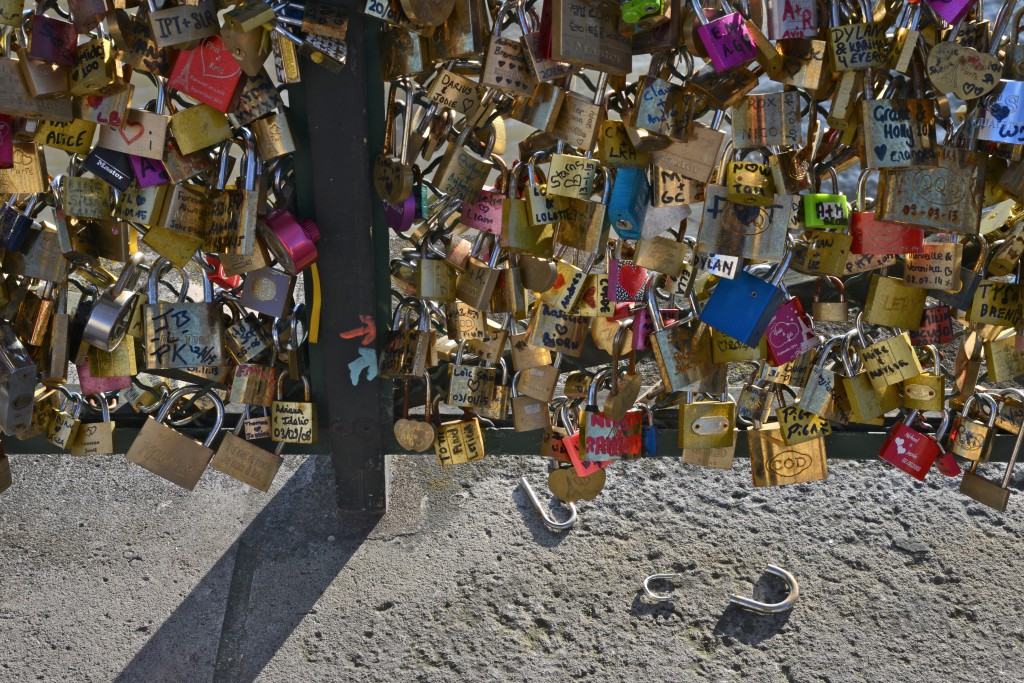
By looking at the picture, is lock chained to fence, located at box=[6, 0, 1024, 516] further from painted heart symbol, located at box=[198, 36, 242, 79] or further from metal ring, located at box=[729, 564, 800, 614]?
metal ring, located at box=[729, 564, 800, 614]

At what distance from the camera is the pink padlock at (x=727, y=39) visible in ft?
4.96

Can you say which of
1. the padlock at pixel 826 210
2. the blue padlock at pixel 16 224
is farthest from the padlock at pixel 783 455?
the blue padlock at pixel 16 224

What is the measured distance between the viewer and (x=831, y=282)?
6.37ft

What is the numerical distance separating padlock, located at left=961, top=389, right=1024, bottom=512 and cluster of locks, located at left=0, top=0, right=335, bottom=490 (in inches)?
53.3

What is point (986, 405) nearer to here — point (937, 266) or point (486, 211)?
point (937, 266)

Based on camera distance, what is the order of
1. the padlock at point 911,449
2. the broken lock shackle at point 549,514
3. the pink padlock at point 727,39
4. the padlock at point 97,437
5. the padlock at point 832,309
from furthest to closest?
the broken lock shackle at point 549,514
the padlock at point 97,437
the padlock at point 911,449
the padlock at point 832,309
the pink padlock at point 727,39

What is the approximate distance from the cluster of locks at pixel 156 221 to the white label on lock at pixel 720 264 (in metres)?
0.72

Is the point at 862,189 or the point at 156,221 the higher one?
the point at 862,189

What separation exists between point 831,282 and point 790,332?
174 millimetres

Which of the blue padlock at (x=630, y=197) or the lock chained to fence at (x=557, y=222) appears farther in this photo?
the blue padlock at (x=630, y=197)

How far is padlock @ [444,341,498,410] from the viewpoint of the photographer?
199 centimetres

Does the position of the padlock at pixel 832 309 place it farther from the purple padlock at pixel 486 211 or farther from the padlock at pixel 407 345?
the padlock at pixel 407 345

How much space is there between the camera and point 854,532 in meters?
2.35

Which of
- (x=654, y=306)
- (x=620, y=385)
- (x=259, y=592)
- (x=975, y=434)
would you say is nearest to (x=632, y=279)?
(x=654, y=306)
